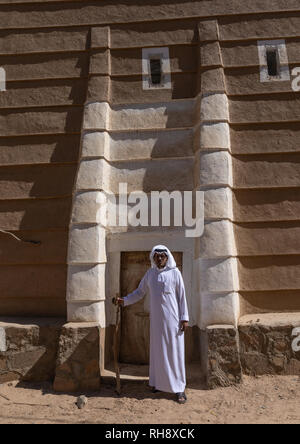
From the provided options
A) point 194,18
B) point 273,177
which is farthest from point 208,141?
point 194,18

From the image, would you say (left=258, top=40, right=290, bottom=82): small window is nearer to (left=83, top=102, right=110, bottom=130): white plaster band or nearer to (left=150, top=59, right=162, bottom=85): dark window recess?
(left=150, top=59, right=162, bottom=85): dark window recess

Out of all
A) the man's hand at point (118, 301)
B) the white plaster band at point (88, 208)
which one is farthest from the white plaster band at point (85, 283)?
the white plaster band at point (88, 208)

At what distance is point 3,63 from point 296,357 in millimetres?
7217

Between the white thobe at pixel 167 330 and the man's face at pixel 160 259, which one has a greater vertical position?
the man's face at pixel 160 259

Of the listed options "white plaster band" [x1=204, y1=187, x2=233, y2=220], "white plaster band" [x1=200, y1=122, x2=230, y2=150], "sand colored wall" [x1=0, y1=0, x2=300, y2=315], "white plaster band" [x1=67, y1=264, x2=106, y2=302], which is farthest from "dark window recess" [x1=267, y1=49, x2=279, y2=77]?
"white plaster band" [x1=67, y1=264, x2=106, y2=302]

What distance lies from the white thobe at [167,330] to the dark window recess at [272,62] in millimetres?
4152

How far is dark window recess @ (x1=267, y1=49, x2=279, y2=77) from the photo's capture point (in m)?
6.82

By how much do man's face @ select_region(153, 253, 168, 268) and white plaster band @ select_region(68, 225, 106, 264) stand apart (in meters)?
0.97

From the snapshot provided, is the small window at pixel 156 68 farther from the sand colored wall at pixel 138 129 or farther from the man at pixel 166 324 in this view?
the man at pixel 166 324

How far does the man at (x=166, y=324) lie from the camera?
5.05 m

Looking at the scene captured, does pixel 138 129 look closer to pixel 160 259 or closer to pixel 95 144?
pixel 95 144

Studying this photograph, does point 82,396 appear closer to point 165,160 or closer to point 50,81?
point 165,160

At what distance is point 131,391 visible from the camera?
5250 mm

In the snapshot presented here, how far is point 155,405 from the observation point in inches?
191
